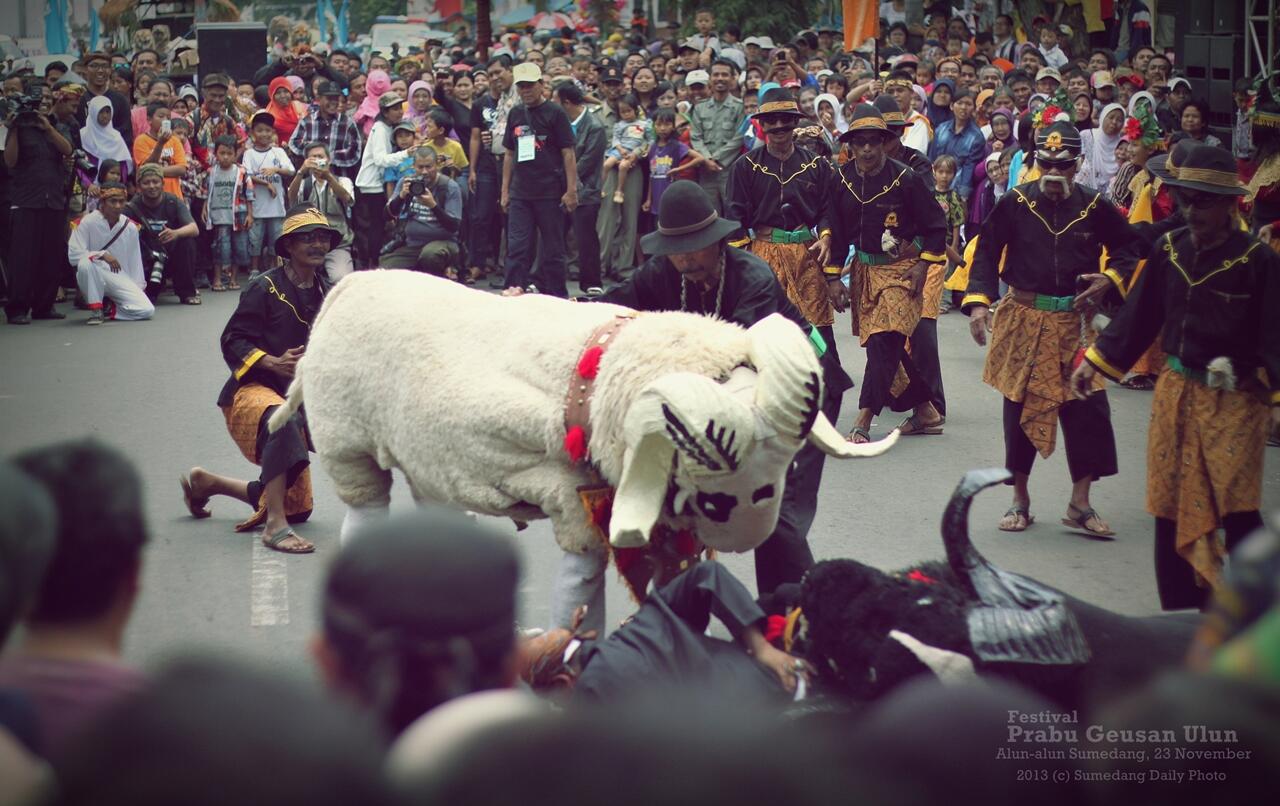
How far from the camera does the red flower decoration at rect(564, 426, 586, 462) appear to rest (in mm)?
4477

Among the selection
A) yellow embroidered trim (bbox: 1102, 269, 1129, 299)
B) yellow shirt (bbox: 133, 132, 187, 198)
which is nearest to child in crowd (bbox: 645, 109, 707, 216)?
yellow shirt (bbox: 133, 132, 187, 198)

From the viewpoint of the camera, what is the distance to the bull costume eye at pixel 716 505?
14.2 ft

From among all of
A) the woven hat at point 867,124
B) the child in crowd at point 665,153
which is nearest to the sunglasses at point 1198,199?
the woven hat at point 867,124

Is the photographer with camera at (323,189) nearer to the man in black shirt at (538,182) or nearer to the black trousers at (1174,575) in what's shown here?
the man in black shirt at (538,182)

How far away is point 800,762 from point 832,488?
244 inches

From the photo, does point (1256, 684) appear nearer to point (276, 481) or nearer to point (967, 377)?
point (276, 481)

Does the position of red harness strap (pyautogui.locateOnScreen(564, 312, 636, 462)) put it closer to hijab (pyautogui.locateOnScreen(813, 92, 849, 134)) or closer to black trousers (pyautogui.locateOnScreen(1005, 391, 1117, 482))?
black trousers (pyautogui.locateOnScreen(1005, 391, 1117, 482))

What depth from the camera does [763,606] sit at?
15.2 feet

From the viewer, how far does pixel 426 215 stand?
1350cm

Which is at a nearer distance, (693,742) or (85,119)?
(693,742)

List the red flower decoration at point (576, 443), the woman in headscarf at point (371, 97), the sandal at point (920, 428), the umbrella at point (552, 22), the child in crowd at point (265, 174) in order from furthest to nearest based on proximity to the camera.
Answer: the umbrella at point (552, 22), the woman in headscarf at point (371, 97), the child in crowd at point (265, 174), the sandal at point (920, 428), the red flower decoration at point (576, 443)

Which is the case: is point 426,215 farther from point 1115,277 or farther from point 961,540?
point 961,540

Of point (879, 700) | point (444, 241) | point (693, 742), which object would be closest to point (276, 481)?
point (879, 700)

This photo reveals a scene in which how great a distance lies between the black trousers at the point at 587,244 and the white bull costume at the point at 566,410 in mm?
8869
